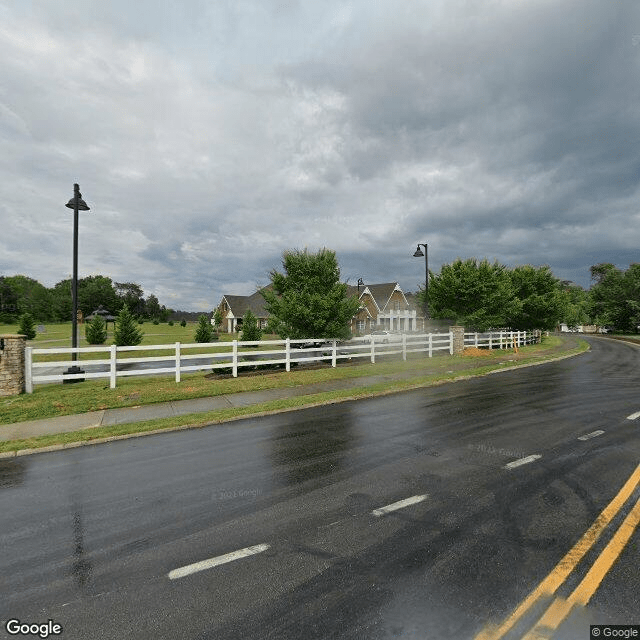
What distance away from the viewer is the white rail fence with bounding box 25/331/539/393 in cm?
1286

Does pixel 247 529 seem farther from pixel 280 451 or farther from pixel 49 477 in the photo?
pixel 49 477

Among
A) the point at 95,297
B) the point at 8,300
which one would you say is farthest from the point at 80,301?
the point at 8,300

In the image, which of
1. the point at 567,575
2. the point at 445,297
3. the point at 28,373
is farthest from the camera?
the point at 445,297

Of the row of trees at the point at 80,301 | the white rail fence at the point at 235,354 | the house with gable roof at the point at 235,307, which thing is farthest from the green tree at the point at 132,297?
the white rail fence at the point at 235,354

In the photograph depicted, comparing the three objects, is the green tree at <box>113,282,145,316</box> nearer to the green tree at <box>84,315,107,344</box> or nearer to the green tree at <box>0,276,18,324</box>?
the green tree at <box>0,276,18,324</box>

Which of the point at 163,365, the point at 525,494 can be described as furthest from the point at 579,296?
the point at 525,494

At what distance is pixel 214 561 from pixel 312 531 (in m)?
1.06

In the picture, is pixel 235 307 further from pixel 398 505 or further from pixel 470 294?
pixel 398 505

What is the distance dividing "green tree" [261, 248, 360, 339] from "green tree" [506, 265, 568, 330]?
78.5 feet

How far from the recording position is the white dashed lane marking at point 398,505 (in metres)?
4.59

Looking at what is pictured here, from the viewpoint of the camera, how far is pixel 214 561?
12.1 feet

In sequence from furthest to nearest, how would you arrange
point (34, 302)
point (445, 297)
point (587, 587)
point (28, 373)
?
point (34, 302) → point (445, 297) → point (28, 373) → point (587, 587)

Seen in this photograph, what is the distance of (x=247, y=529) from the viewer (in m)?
4.27

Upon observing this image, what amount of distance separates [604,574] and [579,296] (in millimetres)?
124241
